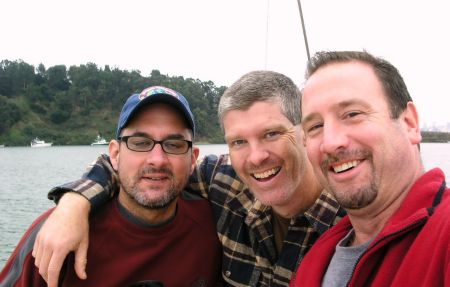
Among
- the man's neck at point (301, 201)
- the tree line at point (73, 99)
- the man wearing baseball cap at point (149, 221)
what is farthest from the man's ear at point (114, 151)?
the tree line at point (73, 99)

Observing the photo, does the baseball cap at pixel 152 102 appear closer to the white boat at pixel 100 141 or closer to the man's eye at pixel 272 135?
the man's eye at pixel 272 135

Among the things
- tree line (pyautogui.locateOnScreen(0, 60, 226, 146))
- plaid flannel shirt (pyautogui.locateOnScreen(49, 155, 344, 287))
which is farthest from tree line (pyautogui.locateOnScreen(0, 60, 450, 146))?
plaid flannel shirt (pyautogui.locateOnScreen(49, 155, 344, 287))

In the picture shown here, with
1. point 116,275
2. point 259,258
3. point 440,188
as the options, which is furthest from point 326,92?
point 116,275

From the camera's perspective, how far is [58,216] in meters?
2.65

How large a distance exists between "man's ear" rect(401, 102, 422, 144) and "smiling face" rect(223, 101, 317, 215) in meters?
0.81

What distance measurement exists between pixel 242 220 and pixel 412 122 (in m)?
1.51

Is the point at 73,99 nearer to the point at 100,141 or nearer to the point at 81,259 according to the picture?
the point at 100,141

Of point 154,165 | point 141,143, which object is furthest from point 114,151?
point 154,165

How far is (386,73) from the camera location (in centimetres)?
200

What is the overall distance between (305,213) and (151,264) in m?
1.14

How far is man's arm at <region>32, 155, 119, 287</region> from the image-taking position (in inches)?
95.5

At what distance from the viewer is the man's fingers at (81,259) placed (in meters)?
2.47

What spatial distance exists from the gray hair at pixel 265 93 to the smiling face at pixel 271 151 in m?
0.04

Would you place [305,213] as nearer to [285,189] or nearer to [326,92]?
[285,189]
